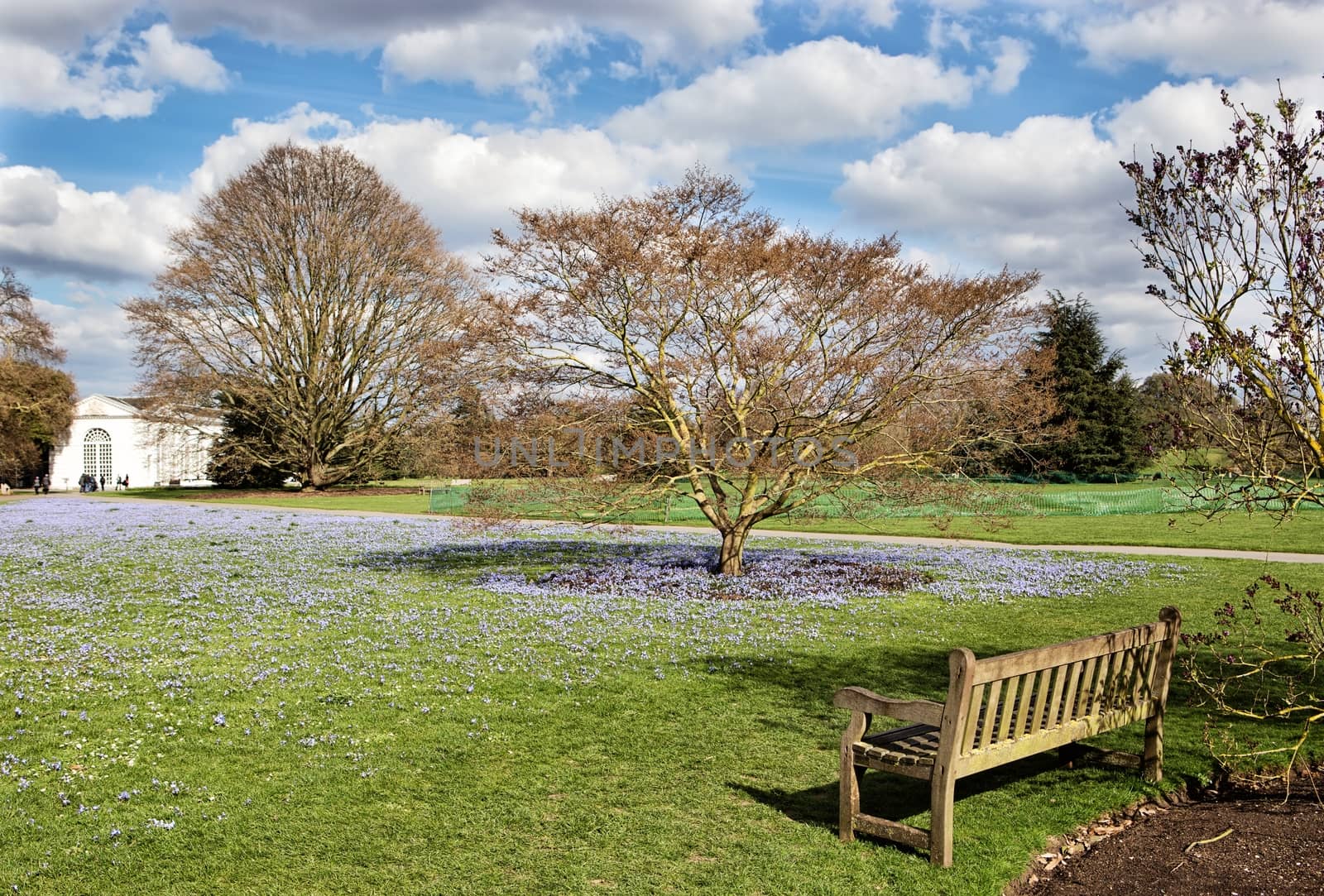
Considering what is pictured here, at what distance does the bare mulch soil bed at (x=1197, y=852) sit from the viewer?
15.6 feet

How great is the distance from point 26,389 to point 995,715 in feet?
208

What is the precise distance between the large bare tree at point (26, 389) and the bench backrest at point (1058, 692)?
193 ft

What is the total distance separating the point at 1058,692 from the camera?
222 inches

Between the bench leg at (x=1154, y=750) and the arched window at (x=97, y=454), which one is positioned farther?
the arched window at (x=97, y=454)

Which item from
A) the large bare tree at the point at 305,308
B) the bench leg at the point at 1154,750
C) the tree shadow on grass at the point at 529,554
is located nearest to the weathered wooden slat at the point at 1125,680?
the bench leg at the point at 1154,750

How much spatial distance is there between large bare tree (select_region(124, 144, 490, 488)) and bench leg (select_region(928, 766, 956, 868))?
40.8 meters

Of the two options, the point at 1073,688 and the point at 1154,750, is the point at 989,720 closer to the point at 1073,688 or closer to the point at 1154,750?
the point at 1073,688

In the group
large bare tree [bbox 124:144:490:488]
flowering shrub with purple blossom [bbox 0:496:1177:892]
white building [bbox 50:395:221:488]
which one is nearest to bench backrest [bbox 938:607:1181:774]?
flowering shrub with purple blossom [bbox 0:496:1177:892]

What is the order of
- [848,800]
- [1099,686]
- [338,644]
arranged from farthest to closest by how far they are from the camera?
1. [338,644]
2. [1099,686]
3. [848,800]

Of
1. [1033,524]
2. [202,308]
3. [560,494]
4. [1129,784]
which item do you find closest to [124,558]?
[560,494]

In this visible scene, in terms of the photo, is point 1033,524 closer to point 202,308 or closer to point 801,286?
point 801,286

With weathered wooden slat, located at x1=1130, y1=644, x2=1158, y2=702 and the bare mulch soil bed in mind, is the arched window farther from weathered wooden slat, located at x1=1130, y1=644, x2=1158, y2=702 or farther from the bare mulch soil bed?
the bare mulch soil bed

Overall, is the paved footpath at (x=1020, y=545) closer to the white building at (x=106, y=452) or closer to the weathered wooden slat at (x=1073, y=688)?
the weathered wooden slat at (x=1073, y=688)

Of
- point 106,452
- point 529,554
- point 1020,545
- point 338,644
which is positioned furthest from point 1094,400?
point 106,452
